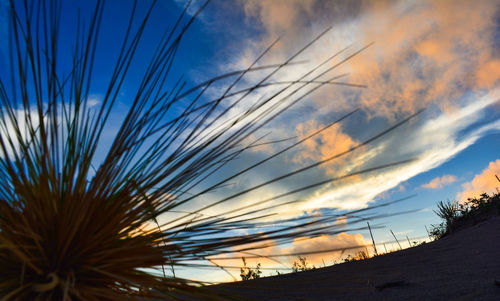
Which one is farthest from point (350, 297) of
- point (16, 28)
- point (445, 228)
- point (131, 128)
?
point (445, 228)

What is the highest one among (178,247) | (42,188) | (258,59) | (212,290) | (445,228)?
(445,228)

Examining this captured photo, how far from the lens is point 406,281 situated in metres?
1.91

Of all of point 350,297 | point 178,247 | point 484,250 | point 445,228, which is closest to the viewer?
point 178,247

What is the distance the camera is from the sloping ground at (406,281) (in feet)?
4.09

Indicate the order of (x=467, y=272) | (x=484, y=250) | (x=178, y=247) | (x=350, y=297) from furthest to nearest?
(x=484, y=250) → (x=467, y=272) → (x=350, y=297) → (x=178, y=247)

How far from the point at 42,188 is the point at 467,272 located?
2130mm

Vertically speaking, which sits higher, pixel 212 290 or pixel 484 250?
pixel 484 250

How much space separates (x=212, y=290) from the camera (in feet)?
3.85

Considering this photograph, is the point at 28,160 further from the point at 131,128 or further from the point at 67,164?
the point at 131,128

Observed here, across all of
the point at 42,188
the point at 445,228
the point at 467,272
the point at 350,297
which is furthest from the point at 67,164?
the point at 445,228

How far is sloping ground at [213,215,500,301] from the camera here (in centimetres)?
125

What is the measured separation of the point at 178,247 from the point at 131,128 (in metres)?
0.40

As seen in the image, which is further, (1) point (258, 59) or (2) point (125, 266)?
(1) point (258, 59)

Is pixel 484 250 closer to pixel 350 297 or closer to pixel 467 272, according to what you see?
pixel 467 272
